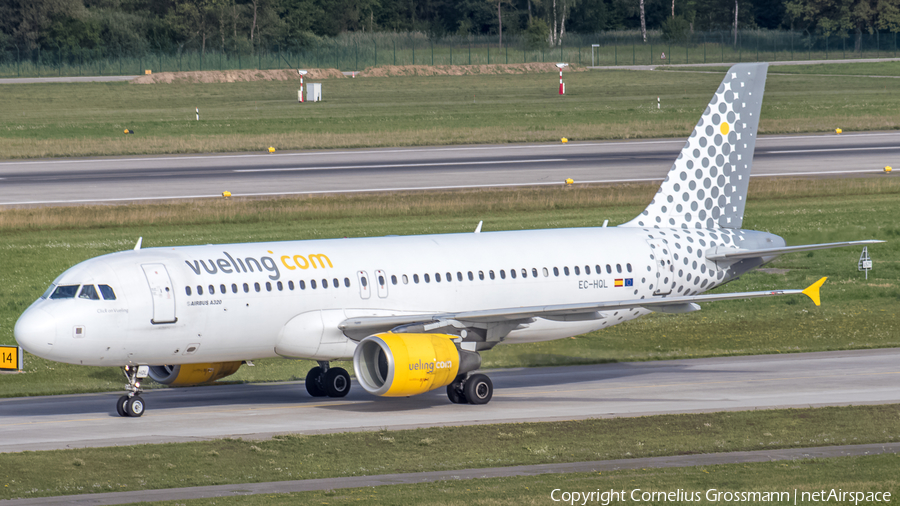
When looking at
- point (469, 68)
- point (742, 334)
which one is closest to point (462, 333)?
point (742, 334)

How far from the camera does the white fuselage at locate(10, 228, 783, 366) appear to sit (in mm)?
27766

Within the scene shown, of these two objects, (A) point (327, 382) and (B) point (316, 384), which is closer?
(A) point (327, 382)

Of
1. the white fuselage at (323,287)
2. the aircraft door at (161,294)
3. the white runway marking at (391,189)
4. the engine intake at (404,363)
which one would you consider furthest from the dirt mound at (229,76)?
the engine intake at (404,363)

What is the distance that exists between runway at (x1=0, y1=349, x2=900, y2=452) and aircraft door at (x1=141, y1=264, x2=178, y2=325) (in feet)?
8.71

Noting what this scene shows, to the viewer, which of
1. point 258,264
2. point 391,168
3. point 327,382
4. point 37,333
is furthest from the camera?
point 391,168

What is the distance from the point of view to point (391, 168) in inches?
3142

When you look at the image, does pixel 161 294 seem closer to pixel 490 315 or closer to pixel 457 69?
pixel 490 315

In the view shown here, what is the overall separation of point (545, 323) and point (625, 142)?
61.9 m

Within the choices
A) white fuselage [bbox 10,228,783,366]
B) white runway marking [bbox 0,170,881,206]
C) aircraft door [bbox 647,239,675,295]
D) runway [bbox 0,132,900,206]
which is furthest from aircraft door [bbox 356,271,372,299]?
runway [bbox 0,132,900,206]

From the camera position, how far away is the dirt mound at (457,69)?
156m

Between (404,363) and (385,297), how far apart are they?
11.5ft

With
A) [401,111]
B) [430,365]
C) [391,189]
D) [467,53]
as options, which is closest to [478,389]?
[430,365]

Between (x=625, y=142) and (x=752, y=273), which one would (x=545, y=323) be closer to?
(x=752, y=273)

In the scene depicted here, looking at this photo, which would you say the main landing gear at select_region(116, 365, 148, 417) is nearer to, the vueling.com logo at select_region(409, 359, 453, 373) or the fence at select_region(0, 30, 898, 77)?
the vueling.com logo at select_region(409, 359, 453, 373)
